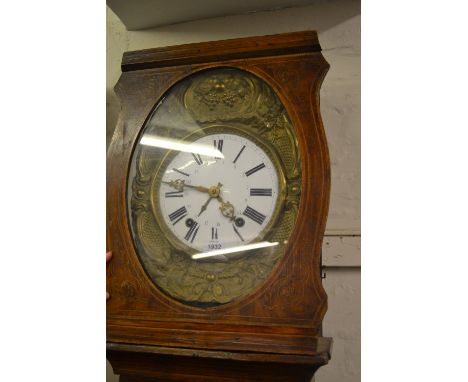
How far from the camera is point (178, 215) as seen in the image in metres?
0.65

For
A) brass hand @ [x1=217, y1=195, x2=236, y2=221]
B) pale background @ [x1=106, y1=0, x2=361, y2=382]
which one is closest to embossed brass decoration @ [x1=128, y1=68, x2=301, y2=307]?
brass hand @ [x1=217, y1=195, x2=236, y2=221]

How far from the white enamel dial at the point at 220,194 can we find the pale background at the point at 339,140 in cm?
21

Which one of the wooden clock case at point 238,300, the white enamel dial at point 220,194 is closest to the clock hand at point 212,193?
the white enamel dial at point 220,194

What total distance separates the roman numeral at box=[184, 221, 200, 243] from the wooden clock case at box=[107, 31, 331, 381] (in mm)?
78

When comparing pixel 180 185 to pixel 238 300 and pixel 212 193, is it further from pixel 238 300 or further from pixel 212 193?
pixel 238 300

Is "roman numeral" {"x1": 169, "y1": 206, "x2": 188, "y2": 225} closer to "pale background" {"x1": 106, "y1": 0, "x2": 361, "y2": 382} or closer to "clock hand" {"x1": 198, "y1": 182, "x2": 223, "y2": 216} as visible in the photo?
"clock hand" {"x1": 198, "y1": 182, "x2": 223, "y2": 216}

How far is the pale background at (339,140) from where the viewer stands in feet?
2.48

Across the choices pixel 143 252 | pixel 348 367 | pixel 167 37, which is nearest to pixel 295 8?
pixel 167 37

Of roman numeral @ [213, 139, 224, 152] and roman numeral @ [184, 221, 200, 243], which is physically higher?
roman numeral @ [213, 139, 224, 152]

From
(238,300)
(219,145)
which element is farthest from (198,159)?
(238,300)

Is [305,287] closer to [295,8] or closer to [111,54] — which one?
[295,8]

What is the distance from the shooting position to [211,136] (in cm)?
66

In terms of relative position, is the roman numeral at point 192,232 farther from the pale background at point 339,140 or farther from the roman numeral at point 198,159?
the pale background at point 339,140

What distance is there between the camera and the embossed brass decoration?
603 millimetres
